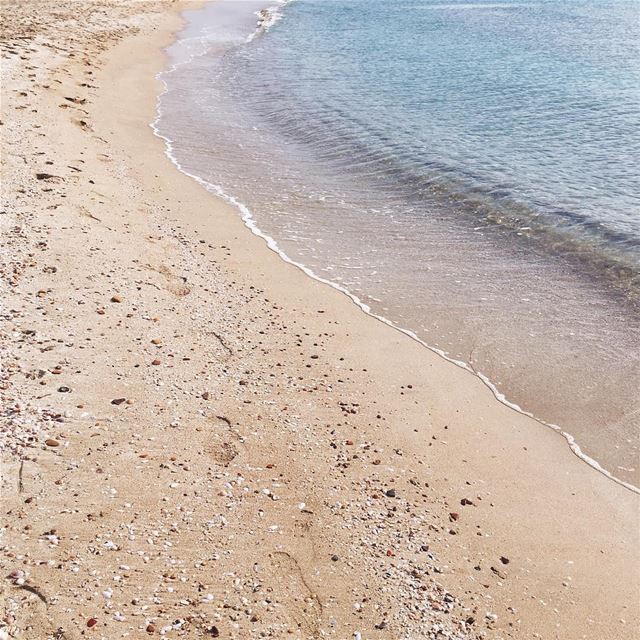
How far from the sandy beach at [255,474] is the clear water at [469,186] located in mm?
905

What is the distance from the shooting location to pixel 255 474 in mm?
5852

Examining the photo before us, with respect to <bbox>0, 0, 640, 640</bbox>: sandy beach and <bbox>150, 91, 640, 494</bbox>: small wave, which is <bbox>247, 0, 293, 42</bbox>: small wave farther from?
<bbox>0, 0, 640, 640</bbox>: sandy beach

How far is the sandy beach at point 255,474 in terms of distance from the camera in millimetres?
4668

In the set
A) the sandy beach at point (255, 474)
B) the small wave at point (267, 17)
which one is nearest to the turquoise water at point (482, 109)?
the small wave at point (267, 17)

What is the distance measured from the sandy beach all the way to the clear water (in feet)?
2.97

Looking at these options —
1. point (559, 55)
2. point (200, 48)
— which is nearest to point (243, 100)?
point (200, 48)

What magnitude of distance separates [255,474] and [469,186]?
9.51 meters

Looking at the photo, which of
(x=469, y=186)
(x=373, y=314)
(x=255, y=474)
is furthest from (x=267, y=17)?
(x=255, y=474)

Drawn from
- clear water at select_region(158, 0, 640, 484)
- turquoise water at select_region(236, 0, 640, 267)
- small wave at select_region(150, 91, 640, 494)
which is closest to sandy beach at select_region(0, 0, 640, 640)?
small wave at select_region(150, 91, 640, 494)

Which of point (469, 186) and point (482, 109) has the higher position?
point (482, 109)

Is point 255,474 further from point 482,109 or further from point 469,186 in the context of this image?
point 482,109

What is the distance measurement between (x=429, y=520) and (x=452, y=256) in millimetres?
6070

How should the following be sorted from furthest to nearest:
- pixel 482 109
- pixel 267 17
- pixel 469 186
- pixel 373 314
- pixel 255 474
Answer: pixel 267 17 < pixel 482 109 < pixel 469 186 < pixel 373 314 < pixel 255 474

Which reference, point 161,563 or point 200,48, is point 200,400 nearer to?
point 161,563
